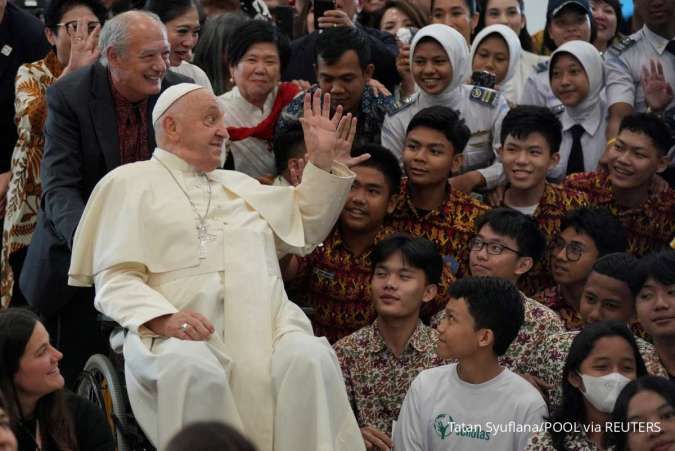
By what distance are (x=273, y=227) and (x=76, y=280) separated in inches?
28.5

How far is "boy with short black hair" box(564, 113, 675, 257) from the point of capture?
21.5 ft

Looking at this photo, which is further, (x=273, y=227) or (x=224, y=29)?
(x=224, y=29)

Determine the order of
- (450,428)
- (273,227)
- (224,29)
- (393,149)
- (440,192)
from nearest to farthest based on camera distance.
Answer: (450,428) → (273,227) → (440,192) → (393,149) → (224,29)

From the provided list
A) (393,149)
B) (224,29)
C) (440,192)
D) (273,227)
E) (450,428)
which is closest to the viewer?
(450,428)

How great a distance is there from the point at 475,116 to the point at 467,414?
2027 mm

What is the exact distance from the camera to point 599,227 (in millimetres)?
6176

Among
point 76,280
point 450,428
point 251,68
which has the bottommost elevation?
point 450,428

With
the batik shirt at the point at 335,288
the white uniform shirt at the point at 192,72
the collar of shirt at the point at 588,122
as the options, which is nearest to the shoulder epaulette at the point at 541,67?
the collar of shirt at the point at 588,122

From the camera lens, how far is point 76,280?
217 inches

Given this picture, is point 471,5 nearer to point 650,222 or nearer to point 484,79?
point 484,79

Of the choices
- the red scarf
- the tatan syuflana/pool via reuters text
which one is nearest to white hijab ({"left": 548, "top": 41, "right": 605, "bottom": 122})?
the red scarf

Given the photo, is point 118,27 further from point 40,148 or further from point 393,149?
point 393,149

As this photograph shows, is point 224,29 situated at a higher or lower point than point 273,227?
higher

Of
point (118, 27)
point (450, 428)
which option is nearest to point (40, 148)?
A: point (118, 27)
